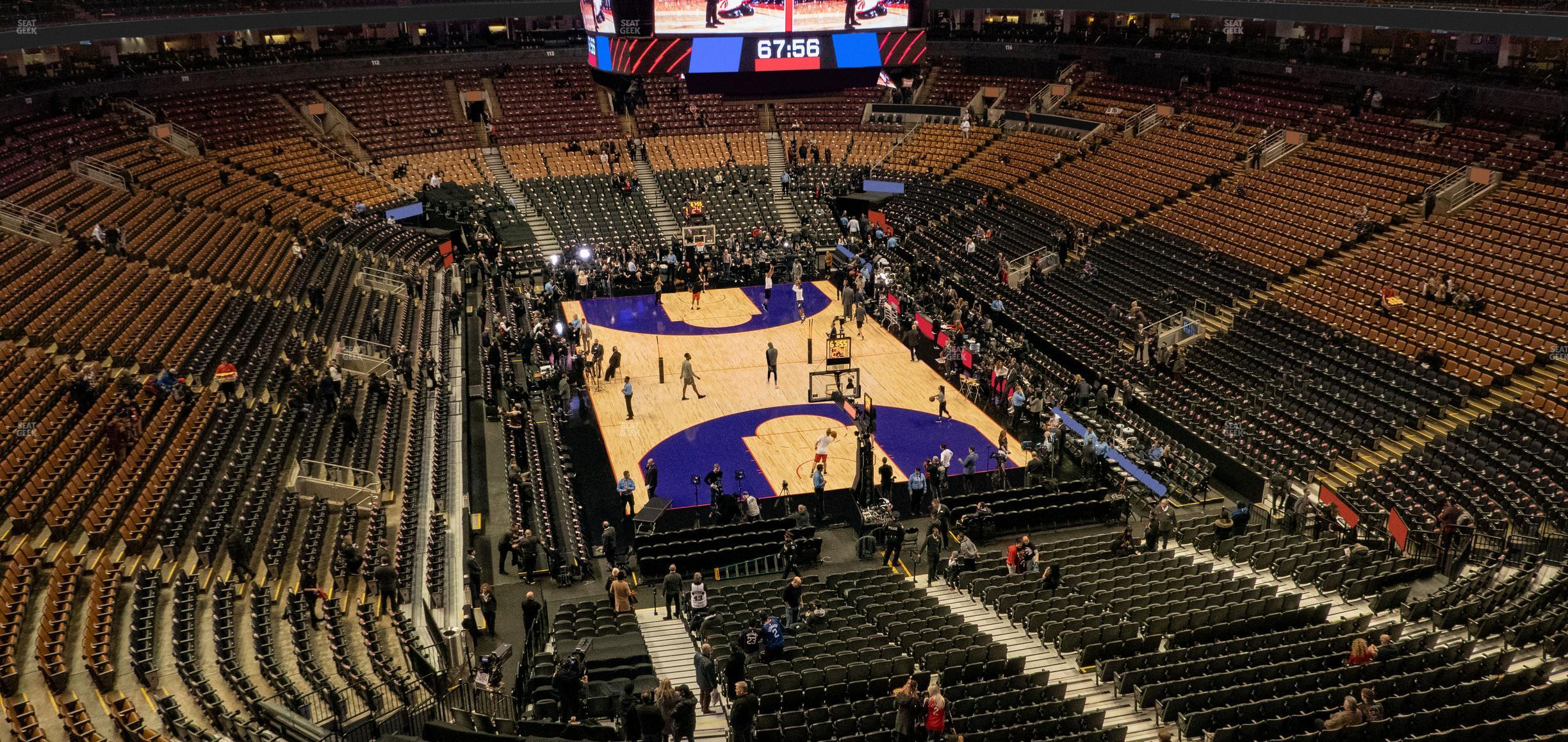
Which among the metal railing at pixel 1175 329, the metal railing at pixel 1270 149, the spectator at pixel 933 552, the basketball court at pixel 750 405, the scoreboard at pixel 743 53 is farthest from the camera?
the metal railing at pixel 1270 149

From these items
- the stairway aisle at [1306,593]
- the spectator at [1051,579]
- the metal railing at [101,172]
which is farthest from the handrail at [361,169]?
the stairway aisle at [1306,593]

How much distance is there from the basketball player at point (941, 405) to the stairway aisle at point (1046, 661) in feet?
28.2

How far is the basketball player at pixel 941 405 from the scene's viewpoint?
96.2ft

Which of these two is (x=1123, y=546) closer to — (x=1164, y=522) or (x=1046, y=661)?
(x=1164, y=522)

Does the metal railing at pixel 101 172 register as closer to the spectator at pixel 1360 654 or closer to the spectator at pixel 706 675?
the spectator at pixel 706 675

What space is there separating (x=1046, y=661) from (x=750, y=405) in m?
14.4

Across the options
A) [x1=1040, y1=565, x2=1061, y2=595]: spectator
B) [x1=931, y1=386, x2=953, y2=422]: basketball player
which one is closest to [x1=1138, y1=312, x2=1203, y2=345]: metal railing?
[x1=931, y1=386, x2=953, y2=422]: basketball player

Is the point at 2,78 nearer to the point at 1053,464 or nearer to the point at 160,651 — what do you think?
the point at 160,651

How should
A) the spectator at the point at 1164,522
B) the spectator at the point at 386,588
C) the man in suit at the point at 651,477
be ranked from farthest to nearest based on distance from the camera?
the man in suit at the point at 651,477, the spectator at the point at 1164,522, the spectator at the point at 386,588

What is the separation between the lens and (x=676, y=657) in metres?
18.1

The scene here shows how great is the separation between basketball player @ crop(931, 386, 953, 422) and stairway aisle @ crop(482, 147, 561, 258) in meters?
17.7

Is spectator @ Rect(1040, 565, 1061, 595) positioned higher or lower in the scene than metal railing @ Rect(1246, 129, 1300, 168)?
lower

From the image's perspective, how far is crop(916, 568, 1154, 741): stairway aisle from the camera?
15656mm

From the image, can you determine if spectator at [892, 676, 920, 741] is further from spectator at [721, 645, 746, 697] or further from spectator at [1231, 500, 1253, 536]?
spectator at [1231, 500, 1253, 536]
